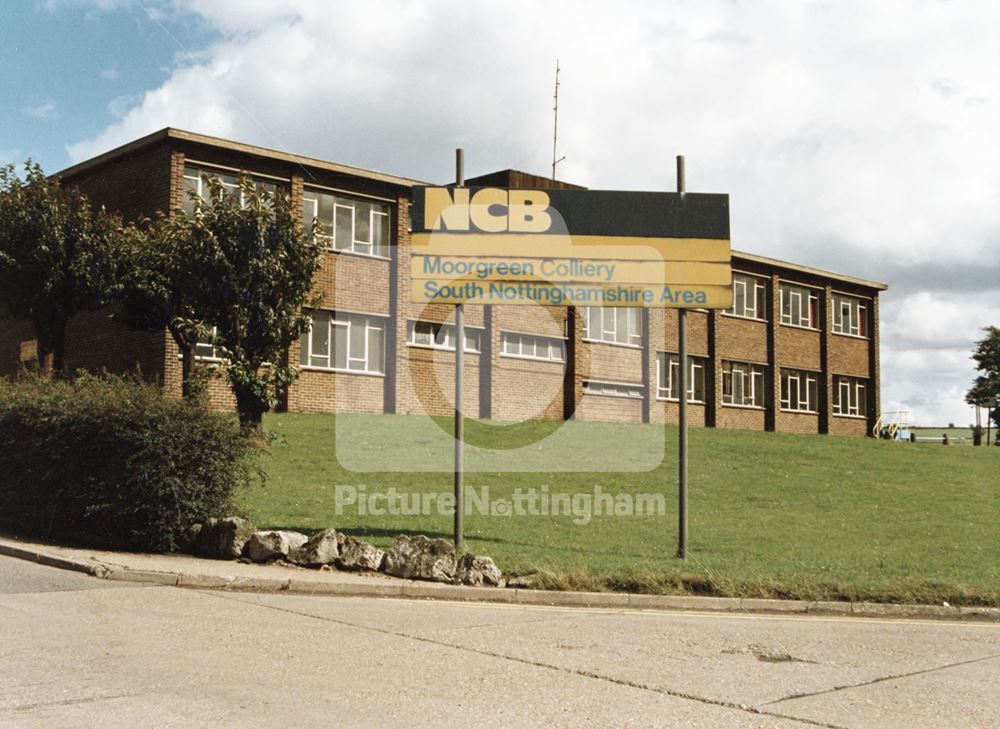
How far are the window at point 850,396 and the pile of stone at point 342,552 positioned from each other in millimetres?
44503

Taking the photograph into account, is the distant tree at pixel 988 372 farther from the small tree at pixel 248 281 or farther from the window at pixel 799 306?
the small tree at pixel 248 281

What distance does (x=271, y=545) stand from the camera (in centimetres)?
1214

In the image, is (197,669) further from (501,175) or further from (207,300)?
(501,175)

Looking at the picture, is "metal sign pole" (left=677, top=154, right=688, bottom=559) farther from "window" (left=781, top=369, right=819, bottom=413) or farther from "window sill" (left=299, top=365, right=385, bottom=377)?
"window" (left=781, top=369, right=819, bottom=413)

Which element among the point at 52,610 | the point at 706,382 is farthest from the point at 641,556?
the point at 706,382

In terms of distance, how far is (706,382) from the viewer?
150 ft

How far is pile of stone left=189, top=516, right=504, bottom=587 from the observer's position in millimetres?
11328

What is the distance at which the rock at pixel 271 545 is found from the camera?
478 inches

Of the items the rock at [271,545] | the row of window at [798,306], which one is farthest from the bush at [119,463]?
the row of window at [798,306]

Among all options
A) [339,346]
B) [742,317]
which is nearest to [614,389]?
[742,317]

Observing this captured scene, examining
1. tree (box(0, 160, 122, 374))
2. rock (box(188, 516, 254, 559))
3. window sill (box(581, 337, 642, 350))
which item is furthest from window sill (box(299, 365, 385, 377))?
rock (box(188, 516, 254, 559))

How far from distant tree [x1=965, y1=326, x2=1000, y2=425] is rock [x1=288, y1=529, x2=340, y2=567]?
243 ft

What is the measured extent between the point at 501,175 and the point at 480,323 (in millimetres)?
5467

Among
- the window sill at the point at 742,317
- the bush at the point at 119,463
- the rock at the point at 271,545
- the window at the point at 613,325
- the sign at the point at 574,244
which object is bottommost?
the rock at the point at 271,545
